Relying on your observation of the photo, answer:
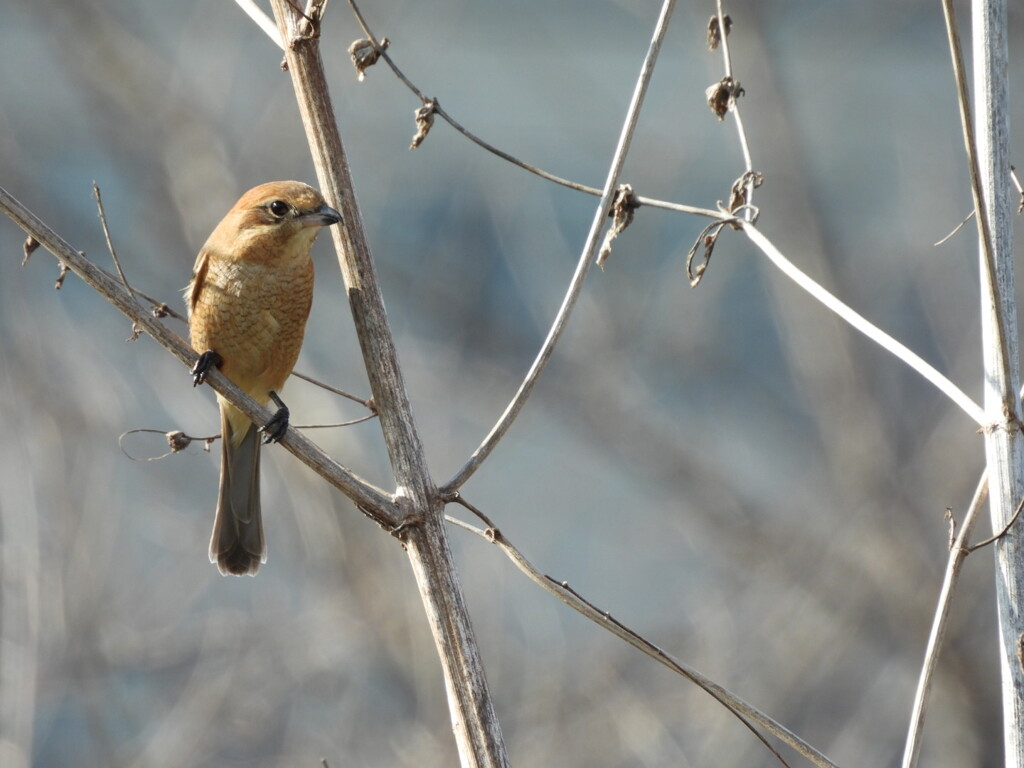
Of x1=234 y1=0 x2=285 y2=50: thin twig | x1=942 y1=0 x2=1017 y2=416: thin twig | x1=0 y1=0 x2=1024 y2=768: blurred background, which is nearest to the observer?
x1=942 y1=0 x2=1017 y2=416: thin twig

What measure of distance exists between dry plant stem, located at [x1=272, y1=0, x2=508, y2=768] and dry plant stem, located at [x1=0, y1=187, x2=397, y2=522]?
6 centimetres

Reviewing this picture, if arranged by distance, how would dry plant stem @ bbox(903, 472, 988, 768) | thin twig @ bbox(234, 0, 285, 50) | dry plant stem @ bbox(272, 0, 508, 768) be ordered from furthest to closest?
thin twig @ bbox(234, 0, 285, 50)
dry plant stem @ bbox(272, 0, 508, 768)
dry plant stem @ bbox(903, 472, 988, 768)

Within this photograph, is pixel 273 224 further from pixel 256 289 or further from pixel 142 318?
pixel 142 318

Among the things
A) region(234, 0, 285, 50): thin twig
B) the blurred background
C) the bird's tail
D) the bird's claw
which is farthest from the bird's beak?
the blurred background

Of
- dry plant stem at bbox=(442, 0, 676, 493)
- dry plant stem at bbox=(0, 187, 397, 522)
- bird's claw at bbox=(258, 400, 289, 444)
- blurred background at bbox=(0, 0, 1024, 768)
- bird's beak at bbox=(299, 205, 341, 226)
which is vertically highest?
blurred background at bbox=(0, 0, 1024, 768)

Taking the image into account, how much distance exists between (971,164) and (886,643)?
690cm

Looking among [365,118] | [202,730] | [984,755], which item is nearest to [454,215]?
[365,118]

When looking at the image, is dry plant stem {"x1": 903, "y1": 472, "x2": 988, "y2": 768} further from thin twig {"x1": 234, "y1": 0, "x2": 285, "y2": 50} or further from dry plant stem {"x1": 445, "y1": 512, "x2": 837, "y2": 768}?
thin twig {"x1": 234, "y1": 0, "x2": 285, "y2": 50}

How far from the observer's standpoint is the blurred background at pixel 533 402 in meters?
7.45

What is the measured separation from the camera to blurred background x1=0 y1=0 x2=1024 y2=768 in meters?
7.45

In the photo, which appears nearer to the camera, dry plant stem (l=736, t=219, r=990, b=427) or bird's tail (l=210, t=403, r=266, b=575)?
dry plant stem (l=736, t=219, r=990, b=427)

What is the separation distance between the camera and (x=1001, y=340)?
1938 millimetres

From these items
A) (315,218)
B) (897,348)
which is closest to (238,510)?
(315,218)

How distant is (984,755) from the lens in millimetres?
8008
